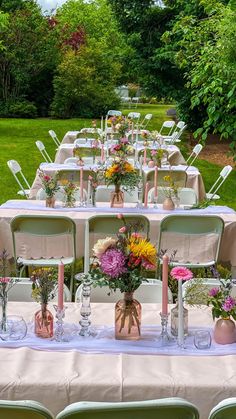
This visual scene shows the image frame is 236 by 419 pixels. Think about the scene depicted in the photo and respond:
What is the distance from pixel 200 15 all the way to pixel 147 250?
1310cm

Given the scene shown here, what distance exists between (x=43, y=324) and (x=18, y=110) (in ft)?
72.4

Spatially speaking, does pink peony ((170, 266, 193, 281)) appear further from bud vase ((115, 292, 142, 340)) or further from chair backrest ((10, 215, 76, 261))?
chair backrest ((10, 215, 76, 261))

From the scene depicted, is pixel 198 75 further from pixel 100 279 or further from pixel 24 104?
pixel 24 104

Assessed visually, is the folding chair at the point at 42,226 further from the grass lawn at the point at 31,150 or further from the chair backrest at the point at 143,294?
the grass lawn at the point at 31,150

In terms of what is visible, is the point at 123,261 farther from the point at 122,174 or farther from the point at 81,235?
the point at 122,174

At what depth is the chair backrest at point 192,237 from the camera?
5648 millimetres

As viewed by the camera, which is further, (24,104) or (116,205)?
(24,104)

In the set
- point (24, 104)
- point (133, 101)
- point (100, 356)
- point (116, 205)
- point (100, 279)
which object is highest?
point (100, 279)

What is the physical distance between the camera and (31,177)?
493 inches

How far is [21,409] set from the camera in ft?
7.54

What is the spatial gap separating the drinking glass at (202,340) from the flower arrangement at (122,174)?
10.4ft

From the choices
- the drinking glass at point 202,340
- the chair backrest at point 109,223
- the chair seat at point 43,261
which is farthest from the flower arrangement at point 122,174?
the drinking glass at point 202,340

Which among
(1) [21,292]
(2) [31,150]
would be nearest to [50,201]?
(1) [21,292]

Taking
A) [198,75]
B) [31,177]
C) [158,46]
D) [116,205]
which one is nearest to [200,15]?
[158,46]
